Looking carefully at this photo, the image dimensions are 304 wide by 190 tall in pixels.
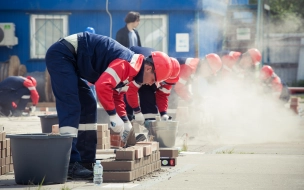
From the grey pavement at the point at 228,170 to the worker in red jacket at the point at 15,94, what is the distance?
6.64m

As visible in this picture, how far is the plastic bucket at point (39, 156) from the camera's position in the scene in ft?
24.0

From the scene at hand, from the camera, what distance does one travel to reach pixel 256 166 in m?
9.48

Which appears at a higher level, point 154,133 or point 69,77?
point 69,77

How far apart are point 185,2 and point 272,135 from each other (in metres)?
8.62

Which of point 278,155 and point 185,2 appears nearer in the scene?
point 278,155

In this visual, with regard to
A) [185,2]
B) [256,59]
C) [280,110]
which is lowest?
[280,110]

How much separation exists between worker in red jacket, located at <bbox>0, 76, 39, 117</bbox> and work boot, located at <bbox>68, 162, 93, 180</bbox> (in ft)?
34.3

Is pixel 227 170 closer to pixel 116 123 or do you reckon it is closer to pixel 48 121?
pixel 116 123

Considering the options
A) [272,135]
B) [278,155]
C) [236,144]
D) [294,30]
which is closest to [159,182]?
[278,155]

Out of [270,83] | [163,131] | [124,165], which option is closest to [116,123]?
[124,165]

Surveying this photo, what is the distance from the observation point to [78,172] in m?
8.17

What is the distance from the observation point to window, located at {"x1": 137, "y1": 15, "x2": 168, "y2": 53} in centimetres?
2311

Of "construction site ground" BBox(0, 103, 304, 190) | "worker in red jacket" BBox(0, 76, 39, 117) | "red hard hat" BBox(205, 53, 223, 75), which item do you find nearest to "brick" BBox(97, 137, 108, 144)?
"construction site ground" BBox(0, 103, 304, 190)

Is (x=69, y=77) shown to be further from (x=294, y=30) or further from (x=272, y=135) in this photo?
(x=294, y=30)
